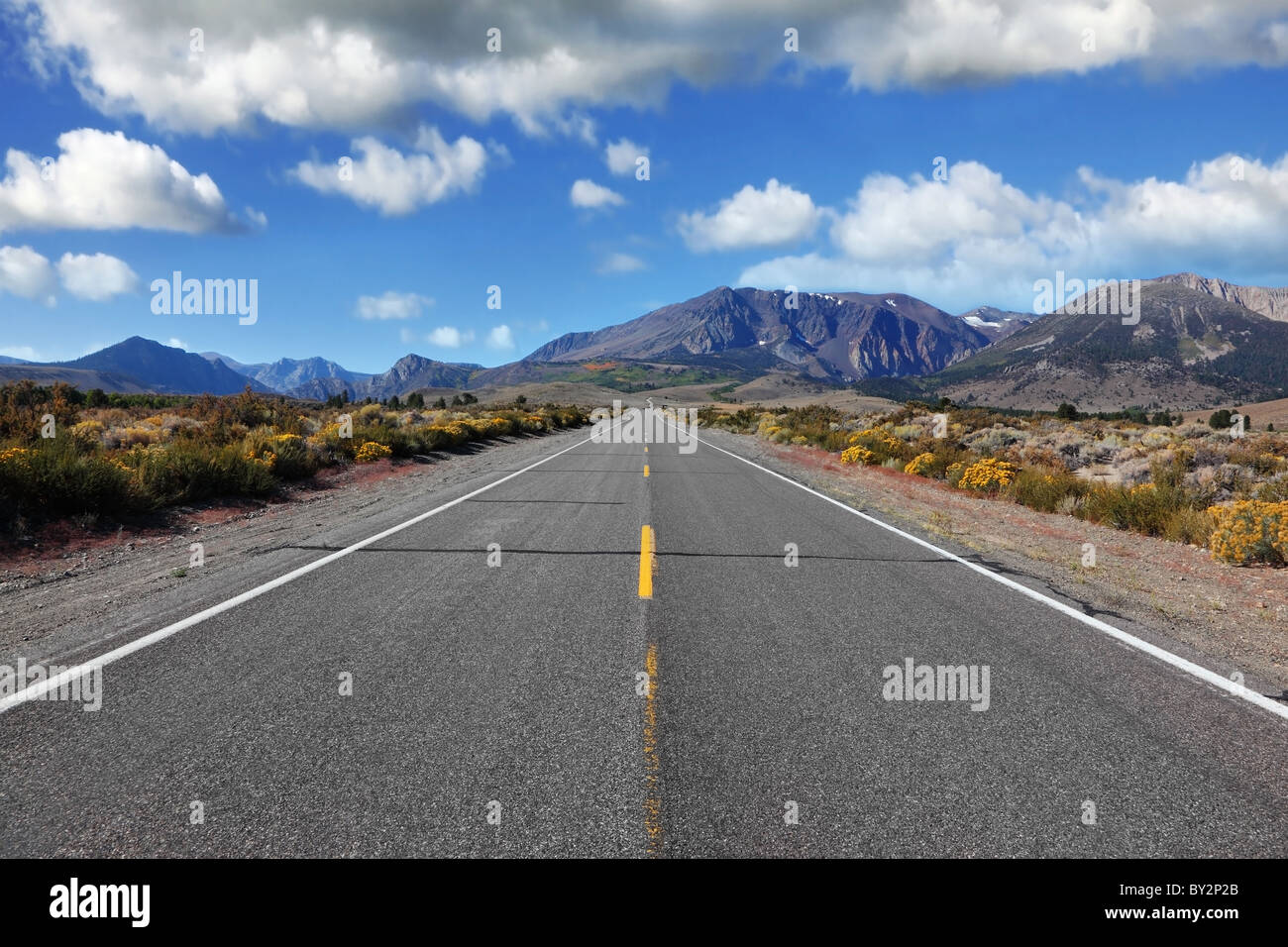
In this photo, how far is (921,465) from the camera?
19500 mm

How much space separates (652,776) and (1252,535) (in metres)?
9.99

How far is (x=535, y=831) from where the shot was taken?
8.95 ft

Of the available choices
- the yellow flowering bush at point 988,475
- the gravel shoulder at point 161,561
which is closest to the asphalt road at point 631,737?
the gravel shoulder at point 161,561

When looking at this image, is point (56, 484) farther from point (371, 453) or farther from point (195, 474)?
point (371, 453)

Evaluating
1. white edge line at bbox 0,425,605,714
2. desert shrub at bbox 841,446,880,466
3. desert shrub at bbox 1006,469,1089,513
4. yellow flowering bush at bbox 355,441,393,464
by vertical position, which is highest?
yellow flowering bush at bbox 355,441,393,464

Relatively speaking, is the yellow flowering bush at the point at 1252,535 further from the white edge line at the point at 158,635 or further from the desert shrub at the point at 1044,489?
the white edge line at the point at 158,635

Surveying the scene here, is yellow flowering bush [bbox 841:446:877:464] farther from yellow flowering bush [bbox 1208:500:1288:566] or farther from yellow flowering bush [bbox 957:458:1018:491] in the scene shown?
yellow flowering bush [bbox 1208:500:1288:566]

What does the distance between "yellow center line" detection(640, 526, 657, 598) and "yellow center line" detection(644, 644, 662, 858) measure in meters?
2.06

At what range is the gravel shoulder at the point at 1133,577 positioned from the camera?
535 centimetres

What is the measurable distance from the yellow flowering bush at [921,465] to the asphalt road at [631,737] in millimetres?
13693

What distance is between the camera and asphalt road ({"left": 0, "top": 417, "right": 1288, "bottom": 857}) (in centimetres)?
277

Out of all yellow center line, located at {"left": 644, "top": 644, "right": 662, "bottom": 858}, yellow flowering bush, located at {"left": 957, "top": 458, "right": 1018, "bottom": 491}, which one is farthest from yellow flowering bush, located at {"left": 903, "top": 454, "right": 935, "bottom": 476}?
yellow center line, located at {"left": 644, "top": 644, "right": 662, "bottom": 858}

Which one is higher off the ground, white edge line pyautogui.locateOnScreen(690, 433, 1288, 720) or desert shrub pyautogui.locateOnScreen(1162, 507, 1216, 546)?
desert shrub pyautogui.locateOnScreen(1162, 507, 1216, 546)
